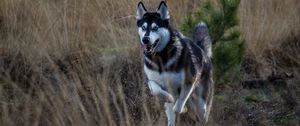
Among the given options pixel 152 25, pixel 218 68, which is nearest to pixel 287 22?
pixel 218 68

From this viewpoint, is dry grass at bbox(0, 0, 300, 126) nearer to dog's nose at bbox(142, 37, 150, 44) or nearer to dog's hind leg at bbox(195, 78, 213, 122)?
dog's hind leg at bbox(195, 78, 213, 122)

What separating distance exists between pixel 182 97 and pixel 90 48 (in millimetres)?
2326

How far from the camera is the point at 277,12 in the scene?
9.45m

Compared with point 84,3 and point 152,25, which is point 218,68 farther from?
point 84,3

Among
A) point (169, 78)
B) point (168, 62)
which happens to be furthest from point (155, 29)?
point (169, 78)

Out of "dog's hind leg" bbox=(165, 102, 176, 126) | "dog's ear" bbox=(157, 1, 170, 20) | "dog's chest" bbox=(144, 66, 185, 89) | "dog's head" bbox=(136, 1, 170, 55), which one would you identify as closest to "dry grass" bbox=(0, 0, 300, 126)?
"dog's hind leg" bbox=(165, 102, 176, 126)

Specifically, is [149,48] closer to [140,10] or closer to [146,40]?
[146,40]

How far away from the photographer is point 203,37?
7328mm

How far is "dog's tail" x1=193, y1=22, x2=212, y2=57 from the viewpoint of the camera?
730cm

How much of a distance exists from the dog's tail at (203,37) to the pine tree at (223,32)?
35 centimetres

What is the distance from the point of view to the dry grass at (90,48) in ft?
24.2

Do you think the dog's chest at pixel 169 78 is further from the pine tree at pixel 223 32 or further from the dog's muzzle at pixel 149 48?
the pine tree at pixel 223 32

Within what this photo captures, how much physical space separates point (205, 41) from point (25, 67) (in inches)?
84.1

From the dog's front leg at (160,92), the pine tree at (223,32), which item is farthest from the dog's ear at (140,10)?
the pine tree at (223,32)
